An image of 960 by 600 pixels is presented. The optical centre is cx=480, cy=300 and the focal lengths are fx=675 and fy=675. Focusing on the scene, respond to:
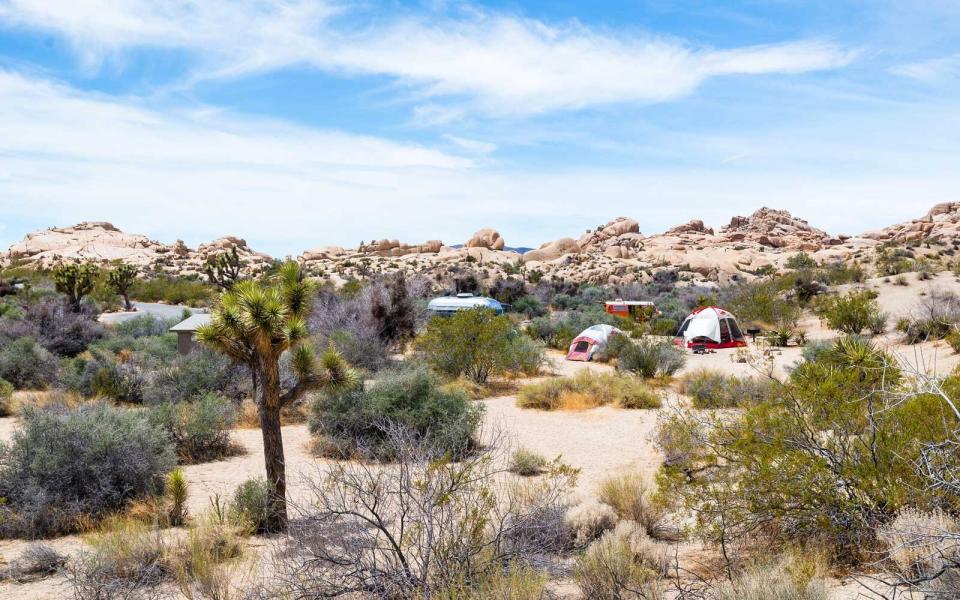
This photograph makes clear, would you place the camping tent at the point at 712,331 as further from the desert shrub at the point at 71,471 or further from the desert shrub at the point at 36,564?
the desert shrub at the point at 36,564

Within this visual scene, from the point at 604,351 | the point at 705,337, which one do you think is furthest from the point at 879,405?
the point at 705,337

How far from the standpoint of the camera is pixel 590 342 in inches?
1003

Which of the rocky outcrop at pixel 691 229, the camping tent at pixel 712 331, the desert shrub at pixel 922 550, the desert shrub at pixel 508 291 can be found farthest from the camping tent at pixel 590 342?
the rocky outcrop at pixel 691 229

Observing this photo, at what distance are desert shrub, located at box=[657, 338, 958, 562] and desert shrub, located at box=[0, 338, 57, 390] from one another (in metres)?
17.5

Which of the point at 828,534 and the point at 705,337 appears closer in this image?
the point at 828,534

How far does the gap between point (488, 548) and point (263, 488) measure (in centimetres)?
381

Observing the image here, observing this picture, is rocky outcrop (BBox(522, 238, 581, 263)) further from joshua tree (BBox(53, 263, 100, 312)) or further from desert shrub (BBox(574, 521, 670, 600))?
desert shrub (BBox(574, 521, 670, 600))

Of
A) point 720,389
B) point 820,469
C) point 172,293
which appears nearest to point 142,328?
point 720,389

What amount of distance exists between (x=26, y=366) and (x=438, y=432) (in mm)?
12715

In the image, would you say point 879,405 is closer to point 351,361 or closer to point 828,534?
point 828,534

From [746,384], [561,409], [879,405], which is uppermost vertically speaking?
[879,405]

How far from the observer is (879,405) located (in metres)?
7.09

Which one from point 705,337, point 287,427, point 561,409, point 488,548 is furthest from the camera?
point 705,337

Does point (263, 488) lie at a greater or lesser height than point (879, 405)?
lesser
